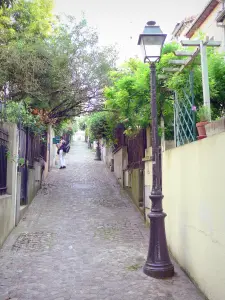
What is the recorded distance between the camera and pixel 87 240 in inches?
285

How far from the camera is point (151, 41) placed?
5355 millimetres

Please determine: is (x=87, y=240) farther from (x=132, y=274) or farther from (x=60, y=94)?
(x=60, y=94)

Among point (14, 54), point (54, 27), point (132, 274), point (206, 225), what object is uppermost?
point (54, 27)

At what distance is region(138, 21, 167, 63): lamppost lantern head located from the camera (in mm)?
5320

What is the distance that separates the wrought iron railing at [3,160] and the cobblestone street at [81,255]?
120 cm

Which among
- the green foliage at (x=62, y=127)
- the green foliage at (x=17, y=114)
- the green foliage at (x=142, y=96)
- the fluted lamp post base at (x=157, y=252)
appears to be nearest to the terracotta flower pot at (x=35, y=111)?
the green foliage at (x=17, y=114)

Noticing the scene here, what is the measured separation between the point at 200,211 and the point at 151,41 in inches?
111

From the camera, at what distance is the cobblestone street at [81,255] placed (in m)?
4.62

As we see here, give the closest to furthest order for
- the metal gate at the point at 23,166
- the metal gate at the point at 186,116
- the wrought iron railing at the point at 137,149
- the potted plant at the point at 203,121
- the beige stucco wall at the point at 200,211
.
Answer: the beige stucco wall at the point at 200,211 < the potted plant at the point at 203,121 < the metal gate at the point at 186,116 < the metal gate at the point at 23,166 < the wrought iron railing at the point at 137,149

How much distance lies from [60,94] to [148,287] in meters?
9.10

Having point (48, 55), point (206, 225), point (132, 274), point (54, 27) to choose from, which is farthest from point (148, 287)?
point (54, 27)

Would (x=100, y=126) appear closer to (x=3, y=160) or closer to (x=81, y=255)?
(x=3, y=160)

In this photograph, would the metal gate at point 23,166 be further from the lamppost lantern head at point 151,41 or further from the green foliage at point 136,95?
the lamppost lantern head at point 151,41

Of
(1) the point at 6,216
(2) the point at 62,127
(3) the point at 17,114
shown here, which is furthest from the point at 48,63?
(2) the point at 62,127
